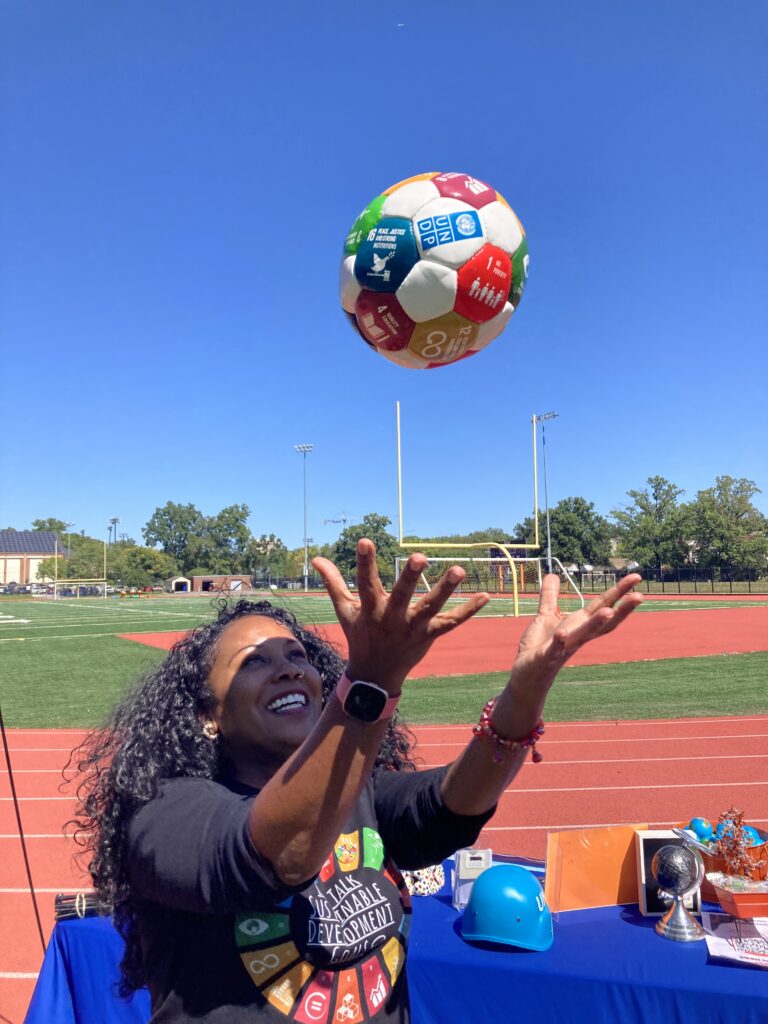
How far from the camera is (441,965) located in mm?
2699

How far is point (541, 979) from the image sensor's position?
255 cm

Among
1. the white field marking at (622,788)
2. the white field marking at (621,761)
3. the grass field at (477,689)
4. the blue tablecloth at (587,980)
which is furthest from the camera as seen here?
the grass field at (477,689)

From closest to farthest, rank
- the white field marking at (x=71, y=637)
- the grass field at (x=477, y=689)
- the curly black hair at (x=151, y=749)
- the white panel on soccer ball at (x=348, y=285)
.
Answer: the curly black hair at (x=151, y=749)
the white panel on soccer ball at (x=348, y=285)
the grass field at (x=477, y=689)
the white field marking at (x=71, y=637)

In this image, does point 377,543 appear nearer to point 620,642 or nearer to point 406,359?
point 620,642

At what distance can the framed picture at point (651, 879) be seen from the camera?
9.50ft

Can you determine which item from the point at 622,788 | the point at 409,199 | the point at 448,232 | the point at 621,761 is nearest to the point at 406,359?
the point at 448,232

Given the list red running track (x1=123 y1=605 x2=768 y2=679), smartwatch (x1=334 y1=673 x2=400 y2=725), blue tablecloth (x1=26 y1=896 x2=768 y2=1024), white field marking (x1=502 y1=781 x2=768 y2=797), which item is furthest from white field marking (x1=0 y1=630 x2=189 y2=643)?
smartwatch (x1=334 y1=673 x2=400 y2=725)

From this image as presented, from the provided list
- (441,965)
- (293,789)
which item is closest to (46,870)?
(441,965)

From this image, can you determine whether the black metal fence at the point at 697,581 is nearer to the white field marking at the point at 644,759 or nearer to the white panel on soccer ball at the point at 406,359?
the white field marking at the point at 644,759

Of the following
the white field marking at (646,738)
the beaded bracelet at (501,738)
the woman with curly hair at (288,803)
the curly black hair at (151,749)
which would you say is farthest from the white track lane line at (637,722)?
the beaded bracelet at (501,738)

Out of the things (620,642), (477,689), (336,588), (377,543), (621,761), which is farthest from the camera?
(377,543)

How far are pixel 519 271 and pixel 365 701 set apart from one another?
2669 mm

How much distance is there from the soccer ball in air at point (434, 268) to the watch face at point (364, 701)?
2.24 metres

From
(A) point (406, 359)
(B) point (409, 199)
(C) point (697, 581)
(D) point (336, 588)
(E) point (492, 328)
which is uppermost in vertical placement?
(B) point (409, 199)
